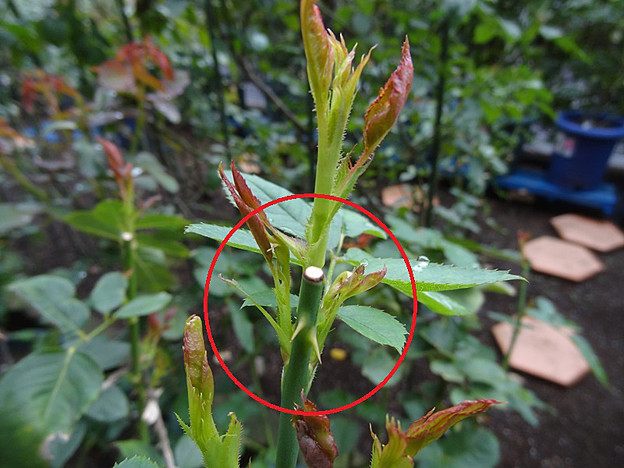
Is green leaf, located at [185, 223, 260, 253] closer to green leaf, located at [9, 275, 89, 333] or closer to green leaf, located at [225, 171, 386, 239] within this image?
green leaf, located at [225, 171, 386, 239]

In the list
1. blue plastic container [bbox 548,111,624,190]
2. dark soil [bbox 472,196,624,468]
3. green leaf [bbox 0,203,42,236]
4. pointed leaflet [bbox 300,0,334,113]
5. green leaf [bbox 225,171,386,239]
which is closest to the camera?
pointed leaflet [bbox 300,0,334,113]

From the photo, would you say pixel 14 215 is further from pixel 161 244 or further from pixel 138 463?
pixel 138 463

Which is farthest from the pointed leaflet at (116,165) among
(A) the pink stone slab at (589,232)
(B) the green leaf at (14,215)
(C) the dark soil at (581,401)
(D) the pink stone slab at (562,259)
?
(A) the pink stone slab at (589,232)

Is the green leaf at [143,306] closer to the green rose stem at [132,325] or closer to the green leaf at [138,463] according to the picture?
the green rose stem at [132,325]

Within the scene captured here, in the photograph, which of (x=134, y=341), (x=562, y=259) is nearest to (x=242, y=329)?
(x=134, y=341)

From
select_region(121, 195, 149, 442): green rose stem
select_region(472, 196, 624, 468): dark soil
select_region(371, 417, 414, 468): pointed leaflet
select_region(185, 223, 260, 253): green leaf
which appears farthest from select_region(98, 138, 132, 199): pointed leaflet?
select_region(472, 196, 624, 468): dark soil

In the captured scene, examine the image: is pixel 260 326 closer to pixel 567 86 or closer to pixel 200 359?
pixel 200 359
